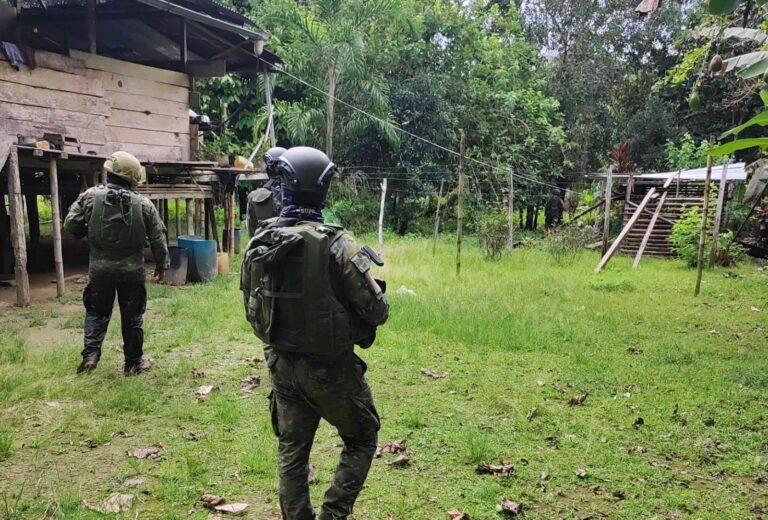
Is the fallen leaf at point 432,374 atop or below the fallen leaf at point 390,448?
atop

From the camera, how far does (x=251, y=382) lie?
5461 millimetres

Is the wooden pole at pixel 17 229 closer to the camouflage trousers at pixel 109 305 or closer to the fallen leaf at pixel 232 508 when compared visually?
the camouflage trousers at pixel 109 305

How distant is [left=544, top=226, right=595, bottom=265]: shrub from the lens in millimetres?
13398

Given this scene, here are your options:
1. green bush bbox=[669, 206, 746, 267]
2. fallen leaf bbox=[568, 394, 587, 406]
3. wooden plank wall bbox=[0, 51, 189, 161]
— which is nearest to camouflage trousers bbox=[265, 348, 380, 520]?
fallen leaf bbox=[568, 394, 587, 406]

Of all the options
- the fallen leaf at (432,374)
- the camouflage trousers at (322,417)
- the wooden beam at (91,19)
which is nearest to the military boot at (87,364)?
the fallen leaf at (432,374)

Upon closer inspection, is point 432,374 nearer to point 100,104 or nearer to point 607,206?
point 100,104

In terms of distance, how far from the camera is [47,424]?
4.42 m

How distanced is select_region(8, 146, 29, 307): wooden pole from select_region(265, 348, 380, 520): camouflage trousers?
6985mm

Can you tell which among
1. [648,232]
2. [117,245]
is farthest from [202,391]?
[648,232]

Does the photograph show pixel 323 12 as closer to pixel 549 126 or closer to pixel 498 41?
pixel 498 41

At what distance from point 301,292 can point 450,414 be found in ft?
8.57

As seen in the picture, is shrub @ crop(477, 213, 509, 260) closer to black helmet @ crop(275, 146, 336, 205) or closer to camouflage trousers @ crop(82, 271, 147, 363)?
camouflage trousers @ crop(82, 271, 147, 363)

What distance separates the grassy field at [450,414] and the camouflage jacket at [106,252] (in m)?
1.07

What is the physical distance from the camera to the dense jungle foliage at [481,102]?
17969 millimetres
